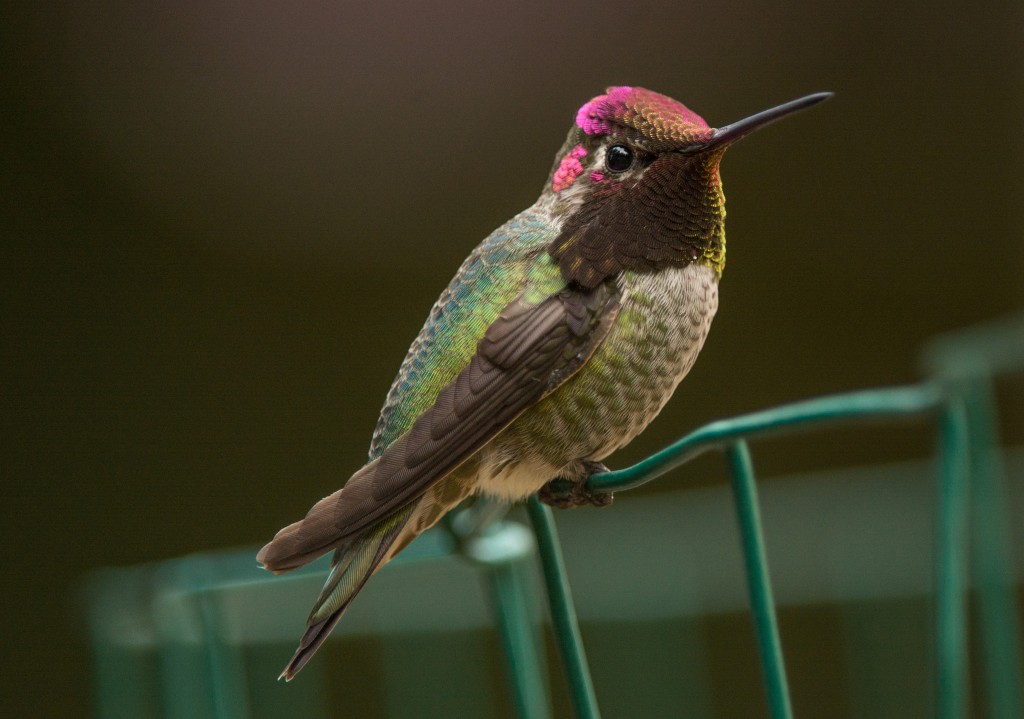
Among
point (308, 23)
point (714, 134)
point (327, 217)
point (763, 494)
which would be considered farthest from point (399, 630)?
point (308, 23)

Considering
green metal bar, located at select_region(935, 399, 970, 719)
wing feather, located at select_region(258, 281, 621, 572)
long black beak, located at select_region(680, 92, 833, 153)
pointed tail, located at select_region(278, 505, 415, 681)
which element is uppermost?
long black beak, located at select_region(680, 92, 833, 153)

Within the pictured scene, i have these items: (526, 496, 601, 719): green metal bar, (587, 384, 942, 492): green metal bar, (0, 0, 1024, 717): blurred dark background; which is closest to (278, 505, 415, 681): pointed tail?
(526, 496, 601, 719): green metal bar

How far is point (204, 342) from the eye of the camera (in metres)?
5.20

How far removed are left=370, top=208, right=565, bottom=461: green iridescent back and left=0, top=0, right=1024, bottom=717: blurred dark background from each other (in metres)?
3.00

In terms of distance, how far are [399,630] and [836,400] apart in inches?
67.4

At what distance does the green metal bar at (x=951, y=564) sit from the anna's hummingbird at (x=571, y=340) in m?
0.58

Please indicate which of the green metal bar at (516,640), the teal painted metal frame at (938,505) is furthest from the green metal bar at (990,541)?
the green metal bar at (516,640)

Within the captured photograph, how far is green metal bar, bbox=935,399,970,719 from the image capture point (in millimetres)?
850

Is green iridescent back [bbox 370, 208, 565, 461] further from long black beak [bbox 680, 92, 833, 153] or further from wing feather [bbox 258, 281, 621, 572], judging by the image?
long black beak [bbox 680, 92, 833, 153]

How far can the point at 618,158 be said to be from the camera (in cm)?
157

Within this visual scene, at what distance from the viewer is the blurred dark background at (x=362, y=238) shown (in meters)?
4.85

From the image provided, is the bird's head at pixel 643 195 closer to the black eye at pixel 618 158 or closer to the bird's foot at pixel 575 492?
the black eye at pixel 618 158

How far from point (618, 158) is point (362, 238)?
3963mm

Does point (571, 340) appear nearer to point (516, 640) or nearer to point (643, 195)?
point (643, 195)
